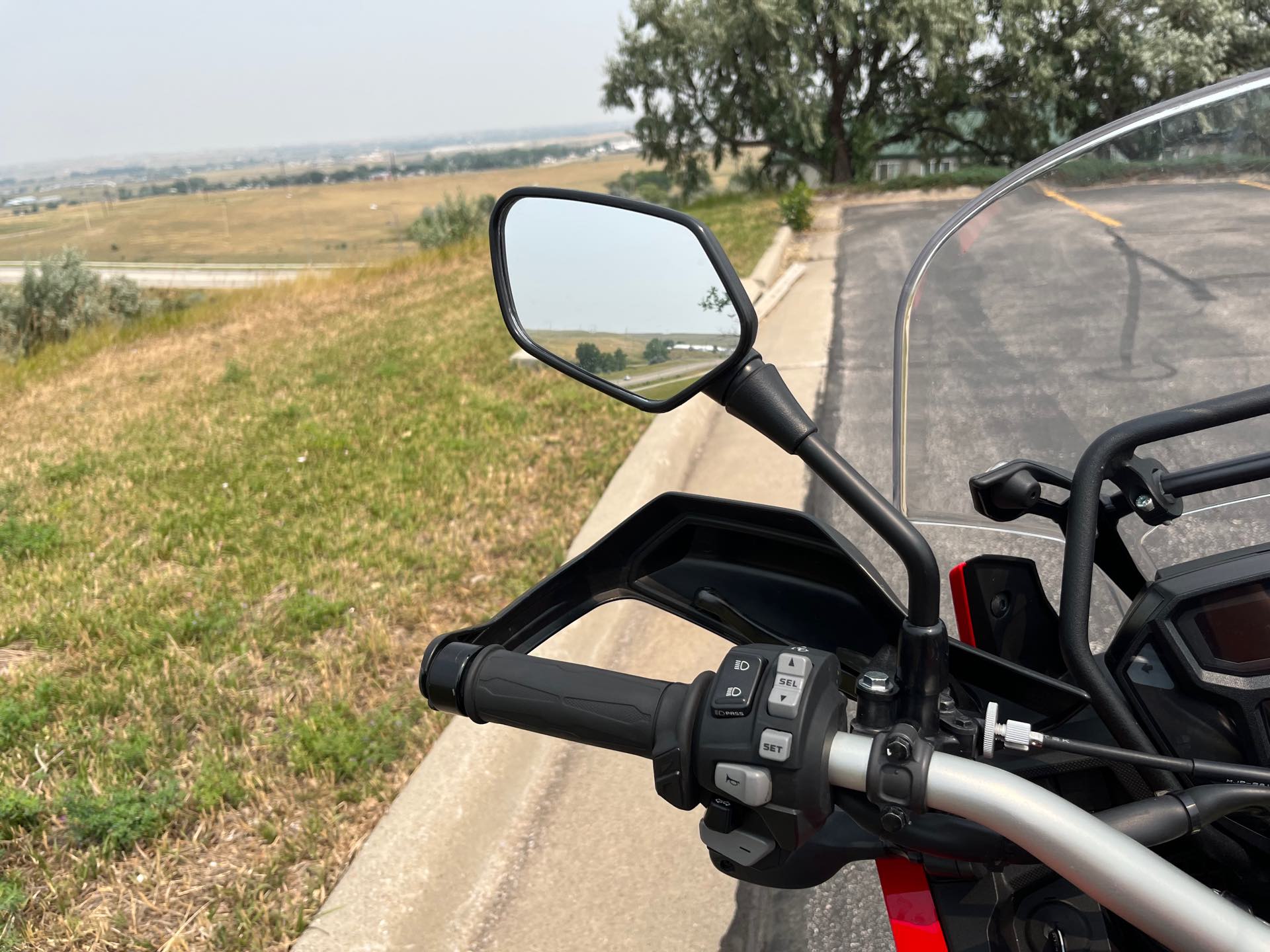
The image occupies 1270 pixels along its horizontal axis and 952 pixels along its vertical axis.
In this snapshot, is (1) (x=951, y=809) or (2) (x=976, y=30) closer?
(1) (x=951, y=809)

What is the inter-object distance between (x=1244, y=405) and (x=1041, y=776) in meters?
0.56

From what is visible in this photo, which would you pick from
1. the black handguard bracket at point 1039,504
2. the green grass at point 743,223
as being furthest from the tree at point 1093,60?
the black handguard bracket at point 1039,504

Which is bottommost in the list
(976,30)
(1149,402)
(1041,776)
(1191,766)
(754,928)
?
(754,928)

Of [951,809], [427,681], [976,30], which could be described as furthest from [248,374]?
[976,30]

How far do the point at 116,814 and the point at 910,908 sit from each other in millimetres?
2336

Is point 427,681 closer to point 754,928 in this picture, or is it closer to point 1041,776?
point 1041,776

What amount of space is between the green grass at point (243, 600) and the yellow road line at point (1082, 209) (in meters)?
2.37

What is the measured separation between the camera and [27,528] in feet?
15.8

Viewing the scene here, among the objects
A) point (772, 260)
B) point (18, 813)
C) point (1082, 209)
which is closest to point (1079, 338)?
point (1082, 209)

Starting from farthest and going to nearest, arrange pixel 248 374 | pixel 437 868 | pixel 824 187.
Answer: pixel 824 187 < pixel 248 374 < pixel 437 868

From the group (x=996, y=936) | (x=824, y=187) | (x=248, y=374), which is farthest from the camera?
(x=824, y=187)

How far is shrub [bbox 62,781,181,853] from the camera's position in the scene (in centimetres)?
265

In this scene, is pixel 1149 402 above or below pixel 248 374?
above

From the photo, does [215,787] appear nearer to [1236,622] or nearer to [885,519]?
[885,519]
